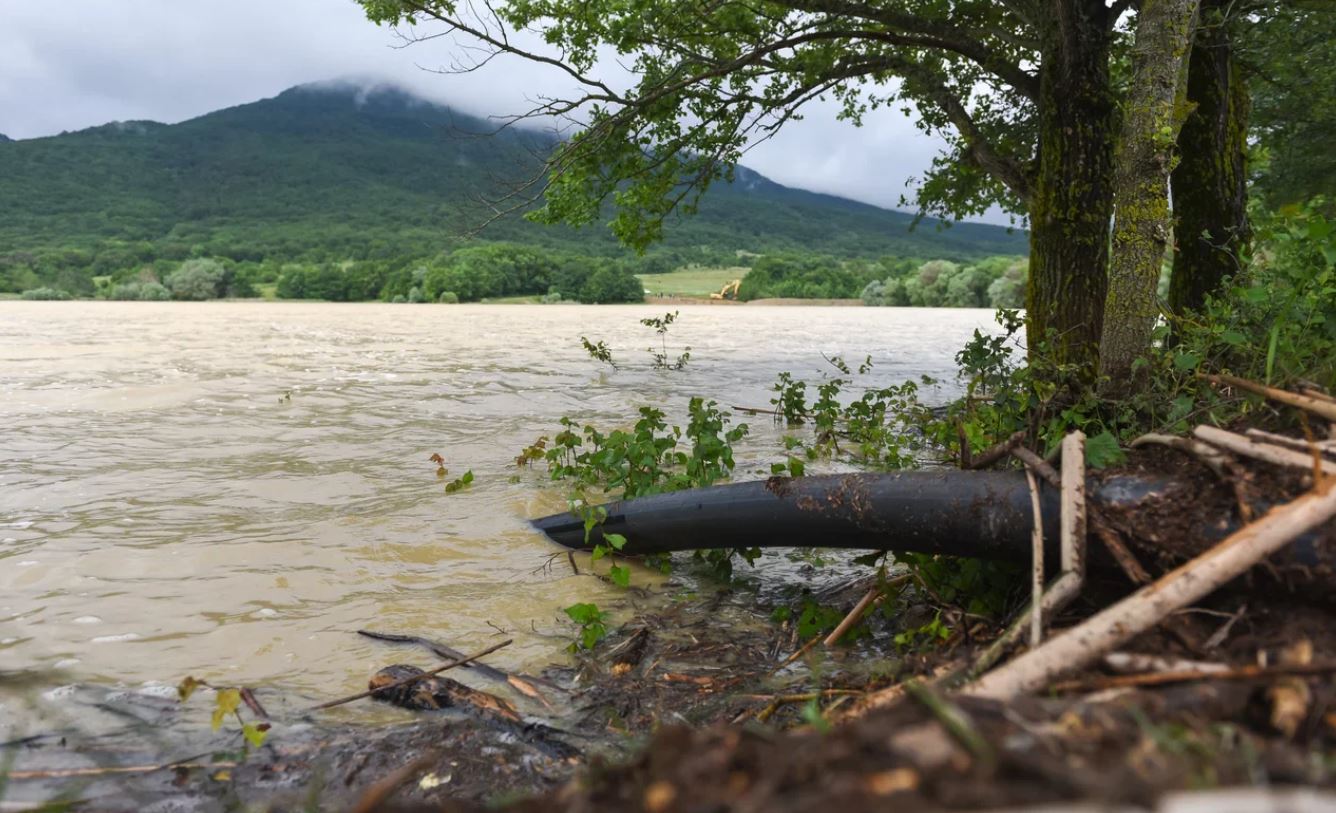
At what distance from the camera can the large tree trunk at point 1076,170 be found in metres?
7.84

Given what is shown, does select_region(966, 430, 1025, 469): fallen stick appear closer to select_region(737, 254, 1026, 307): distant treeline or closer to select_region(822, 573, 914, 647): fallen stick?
select_region(822, 573, 914, 647): fallen stick

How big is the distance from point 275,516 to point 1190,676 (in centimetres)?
643

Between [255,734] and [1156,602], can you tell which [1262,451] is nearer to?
[1156,602]

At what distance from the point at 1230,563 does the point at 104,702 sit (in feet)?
13.7

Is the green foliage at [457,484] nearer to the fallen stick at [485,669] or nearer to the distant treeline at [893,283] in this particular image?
the fallen stick at [485,669]

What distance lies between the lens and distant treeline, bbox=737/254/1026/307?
69.3 metres

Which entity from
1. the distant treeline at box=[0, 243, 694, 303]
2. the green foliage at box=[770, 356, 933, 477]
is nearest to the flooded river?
the green foliage at box=[770, 356, 933, 477]

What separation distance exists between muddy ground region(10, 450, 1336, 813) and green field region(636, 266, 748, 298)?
79436 millimetres

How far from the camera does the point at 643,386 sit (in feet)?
52.2

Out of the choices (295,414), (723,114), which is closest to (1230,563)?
(723,114)

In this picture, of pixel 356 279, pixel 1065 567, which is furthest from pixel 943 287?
pixel 1065 567

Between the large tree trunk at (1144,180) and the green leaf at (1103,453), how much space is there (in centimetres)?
246

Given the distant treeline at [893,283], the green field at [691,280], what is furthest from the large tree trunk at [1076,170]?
the green field at [691,280]

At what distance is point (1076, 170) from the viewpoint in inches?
311
